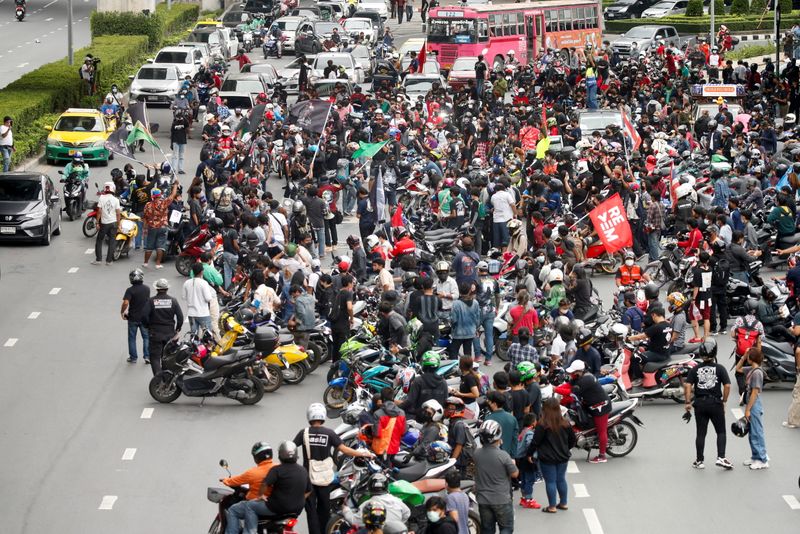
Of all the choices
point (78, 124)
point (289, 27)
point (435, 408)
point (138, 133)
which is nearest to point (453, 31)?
point (289, 27)

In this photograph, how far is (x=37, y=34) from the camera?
231 feet

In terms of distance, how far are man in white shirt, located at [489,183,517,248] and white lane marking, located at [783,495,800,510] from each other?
470 inches

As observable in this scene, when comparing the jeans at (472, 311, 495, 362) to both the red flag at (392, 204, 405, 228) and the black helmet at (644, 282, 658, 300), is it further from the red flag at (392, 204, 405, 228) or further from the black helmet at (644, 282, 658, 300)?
the red flag at (392, 204, 405, 228)

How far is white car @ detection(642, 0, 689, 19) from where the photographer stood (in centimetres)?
7775

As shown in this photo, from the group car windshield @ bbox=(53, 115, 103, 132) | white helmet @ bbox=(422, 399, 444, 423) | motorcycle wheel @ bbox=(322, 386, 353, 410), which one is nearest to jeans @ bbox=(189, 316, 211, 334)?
motorcycle wheel @ bbox=(322, 386, 353, 410)

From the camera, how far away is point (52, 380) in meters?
22.5

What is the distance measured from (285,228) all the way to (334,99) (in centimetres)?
1467

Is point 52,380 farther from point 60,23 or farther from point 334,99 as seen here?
point 60,23

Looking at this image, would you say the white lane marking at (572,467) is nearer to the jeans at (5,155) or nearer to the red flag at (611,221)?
the red flag at (611,221)

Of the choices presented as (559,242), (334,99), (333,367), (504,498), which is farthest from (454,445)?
(334,99)

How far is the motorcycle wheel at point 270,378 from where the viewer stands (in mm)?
21672

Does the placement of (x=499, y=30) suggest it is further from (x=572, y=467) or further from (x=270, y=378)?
(x=572, y=467)

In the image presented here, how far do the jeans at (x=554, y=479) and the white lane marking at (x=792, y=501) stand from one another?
2.60 metres

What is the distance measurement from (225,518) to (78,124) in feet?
83.2
